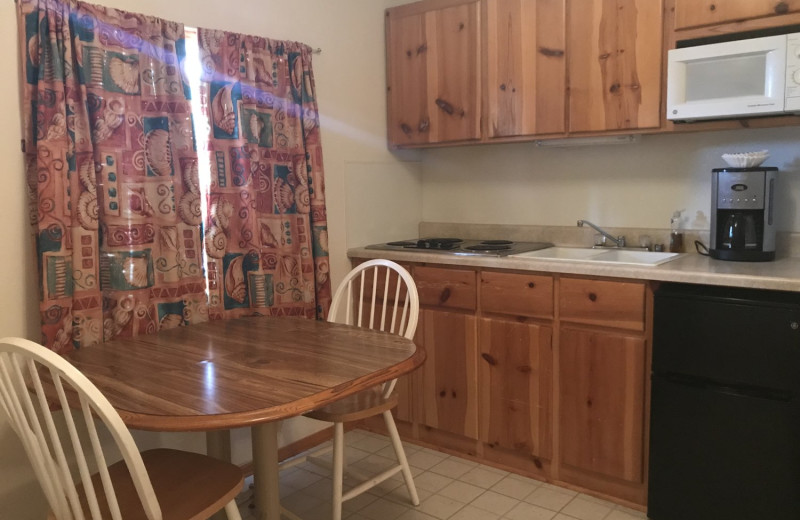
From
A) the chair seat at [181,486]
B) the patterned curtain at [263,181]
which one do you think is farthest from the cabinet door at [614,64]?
the chair seat at [181,486]

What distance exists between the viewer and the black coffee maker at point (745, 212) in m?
2.24

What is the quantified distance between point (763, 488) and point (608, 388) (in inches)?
22.8

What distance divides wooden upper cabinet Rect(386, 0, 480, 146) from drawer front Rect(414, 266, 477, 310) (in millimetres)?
690

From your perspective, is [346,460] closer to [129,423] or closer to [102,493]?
[102,493]

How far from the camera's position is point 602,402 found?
2383 millimetres

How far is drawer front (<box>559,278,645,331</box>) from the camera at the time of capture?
2.26m

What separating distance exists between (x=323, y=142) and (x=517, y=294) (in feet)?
3.80

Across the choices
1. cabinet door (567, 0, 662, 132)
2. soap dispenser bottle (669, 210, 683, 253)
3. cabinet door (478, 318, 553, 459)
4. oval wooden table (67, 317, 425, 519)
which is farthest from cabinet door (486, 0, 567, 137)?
oval wooden table (67, 317, 425, 519)

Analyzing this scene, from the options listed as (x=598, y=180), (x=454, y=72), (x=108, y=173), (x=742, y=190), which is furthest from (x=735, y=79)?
(x=108, y=173)

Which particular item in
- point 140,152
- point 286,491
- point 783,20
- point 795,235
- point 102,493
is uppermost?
point 783,20

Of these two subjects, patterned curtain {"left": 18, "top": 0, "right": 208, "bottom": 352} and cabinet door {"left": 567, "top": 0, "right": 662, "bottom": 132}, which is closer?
patterned curtain {"left": 18, "top": 0, "right": 208, "bottom": 352}

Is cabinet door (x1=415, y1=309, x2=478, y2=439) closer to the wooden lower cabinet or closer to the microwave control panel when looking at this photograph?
the wooden lower cabinet

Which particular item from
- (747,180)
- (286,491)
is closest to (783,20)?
(747,180)

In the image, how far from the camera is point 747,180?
2.24m
